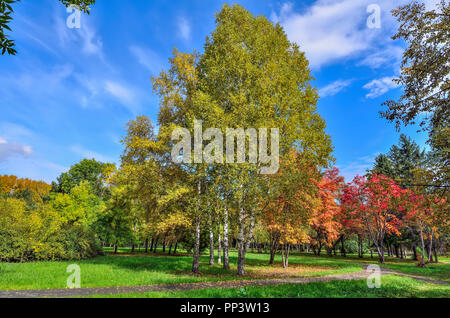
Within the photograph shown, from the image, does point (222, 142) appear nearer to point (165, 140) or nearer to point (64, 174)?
point (165, 140)

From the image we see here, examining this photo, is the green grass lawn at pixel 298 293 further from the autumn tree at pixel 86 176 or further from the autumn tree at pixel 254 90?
the autumn tree at pixel 86 176

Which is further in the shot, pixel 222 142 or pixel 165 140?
pixel 165 140

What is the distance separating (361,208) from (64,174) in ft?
180

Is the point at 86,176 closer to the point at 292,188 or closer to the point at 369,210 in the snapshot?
the point at 292,188

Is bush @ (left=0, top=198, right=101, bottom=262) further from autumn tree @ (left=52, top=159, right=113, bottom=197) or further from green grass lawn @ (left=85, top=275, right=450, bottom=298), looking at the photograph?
autumn tree @ (left=52, top=159, right=113, bottom=197)

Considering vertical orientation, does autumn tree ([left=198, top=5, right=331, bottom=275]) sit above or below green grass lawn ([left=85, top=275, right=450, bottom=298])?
above

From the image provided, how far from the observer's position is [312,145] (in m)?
13.0

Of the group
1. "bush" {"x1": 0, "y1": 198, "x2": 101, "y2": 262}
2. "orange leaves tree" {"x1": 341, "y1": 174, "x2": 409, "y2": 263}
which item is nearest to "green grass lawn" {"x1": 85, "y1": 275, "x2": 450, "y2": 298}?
"bush" {"x1": 0, "y1": 198, "x2": 101, "y2": 262}

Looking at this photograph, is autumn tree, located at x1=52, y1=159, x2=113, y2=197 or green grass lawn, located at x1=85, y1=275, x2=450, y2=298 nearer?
green grass lawn, located at x1=85, y1=275, x2=450, y2=298

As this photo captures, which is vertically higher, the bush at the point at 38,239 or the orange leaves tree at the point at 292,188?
the orange leaves tree at the point at 292,188

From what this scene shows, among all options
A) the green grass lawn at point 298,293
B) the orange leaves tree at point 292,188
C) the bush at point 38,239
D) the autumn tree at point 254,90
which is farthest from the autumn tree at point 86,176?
the green grass lawn at point 298,293

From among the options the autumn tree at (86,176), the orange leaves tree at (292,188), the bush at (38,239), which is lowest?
the bush at (38,239)

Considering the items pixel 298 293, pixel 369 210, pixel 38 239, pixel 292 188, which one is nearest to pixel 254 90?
pixel 292 188
